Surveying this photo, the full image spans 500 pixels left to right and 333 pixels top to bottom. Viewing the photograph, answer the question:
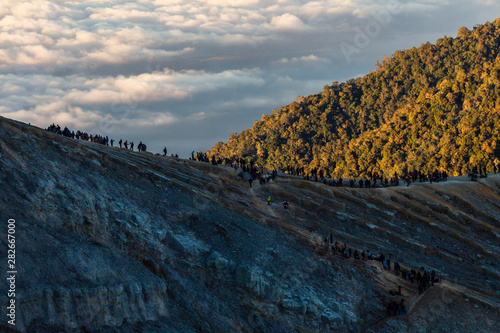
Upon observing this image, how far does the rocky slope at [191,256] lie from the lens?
29391mm

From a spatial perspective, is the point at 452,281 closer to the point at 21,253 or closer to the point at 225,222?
the point at 225,222

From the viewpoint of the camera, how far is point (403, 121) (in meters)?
148

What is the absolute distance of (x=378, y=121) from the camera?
18575 centimetres

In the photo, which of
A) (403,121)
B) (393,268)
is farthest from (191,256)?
(403,121)

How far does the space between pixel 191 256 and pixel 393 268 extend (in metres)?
18.1

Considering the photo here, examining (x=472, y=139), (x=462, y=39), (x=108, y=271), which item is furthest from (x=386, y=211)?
(x=462, y=39)

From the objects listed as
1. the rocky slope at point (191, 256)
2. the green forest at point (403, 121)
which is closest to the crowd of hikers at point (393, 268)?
the rocky slope at point (191, 256)

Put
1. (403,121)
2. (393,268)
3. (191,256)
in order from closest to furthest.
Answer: (191,256), (393,268), (403,121)

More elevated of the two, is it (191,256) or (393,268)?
(191,256)

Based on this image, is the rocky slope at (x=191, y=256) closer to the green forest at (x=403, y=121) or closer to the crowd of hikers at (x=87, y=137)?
the crowd of hikers at (x=87, y=137)

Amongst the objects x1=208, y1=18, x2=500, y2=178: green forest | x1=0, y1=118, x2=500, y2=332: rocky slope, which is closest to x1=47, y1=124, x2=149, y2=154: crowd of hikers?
x1=0, y1=118, x2=500, y2=332: rocky slope

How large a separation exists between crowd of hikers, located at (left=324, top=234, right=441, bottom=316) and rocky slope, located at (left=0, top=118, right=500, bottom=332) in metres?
0.68

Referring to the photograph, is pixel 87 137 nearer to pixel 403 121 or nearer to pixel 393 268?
pixel 393 268

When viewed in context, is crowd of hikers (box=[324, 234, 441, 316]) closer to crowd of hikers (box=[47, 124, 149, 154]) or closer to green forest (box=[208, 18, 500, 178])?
crowd of hikers (box=[47, 124, 149, 154])
